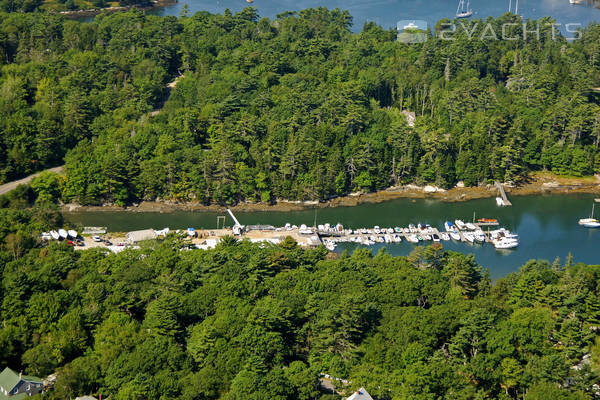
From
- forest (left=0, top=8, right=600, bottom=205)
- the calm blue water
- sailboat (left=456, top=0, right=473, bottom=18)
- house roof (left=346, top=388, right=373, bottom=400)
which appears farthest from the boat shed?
sailboat (left=456, top=0, right=473, bottom=18)

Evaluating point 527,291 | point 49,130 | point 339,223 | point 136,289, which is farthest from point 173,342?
point 49,130

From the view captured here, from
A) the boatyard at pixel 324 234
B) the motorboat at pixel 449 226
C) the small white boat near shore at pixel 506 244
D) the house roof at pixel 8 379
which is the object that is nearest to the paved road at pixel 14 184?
the boatyard at pixel 324 234

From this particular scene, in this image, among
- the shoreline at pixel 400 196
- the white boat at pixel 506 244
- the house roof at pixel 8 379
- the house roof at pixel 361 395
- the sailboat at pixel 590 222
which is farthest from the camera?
the shoreline at pixel 400 196

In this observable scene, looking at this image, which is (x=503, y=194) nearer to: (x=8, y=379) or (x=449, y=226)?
(x=449, y=226)

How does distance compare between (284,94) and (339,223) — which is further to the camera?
(284,94)

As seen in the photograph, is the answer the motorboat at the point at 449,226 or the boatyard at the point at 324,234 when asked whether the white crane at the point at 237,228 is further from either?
the motorboat at the point at 449,226

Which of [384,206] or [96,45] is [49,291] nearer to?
[384,206]

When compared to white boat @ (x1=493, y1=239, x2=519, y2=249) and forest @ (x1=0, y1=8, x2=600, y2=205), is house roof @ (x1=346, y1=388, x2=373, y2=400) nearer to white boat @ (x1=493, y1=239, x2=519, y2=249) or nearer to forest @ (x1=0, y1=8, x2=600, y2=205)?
white boat @ (x1=493, y1=239, x2=519, y2=249)
